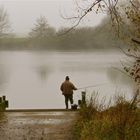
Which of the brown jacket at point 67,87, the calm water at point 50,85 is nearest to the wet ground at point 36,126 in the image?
the brown jacket at point 67,87

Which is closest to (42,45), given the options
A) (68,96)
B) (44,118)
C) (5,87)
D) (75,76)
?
(75,76)

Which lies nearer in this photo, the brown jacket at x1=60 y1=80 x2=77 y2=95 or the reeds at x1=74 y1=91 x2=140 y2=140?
the reeds at x1=74 y1=91 x2=140 y2=140

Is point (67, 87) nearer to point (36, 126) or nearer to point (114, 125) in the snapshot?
point (36, 126)

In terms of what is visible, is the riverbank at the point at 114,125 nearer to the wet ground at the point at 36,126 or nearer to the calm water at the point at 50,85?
the wet ground at the point at 36,126

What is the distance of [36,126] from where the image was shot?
37.6 feet

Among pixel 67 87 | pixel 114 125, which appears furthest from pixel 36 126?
pixel 67 87

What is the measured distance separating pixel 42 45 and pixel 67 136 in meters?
61.2

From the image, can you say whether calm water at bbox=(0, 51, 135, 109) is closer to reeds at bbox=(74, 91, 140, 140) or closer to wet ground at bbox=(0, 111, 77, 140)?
wet ground at bbox=(0, 111, 77, 140)

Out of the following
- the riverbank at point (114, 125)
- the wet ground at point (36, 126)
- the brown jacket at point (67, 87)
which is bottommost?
the wet ground at point (36, 126)

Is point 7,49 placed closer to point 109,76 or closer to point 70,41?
point 70,41

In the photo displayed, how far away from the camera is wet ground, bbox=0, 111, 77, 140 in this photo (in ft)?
33.7

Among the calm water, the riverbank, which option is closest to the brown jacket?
the calm water

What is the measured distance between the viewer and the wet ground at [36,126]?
10285mm

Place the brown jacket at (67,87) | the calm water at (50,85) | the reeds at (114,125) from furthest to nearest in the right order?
the calm water at (50,85) < the brown jacket at (67,87) < the reeds at (114,125)
